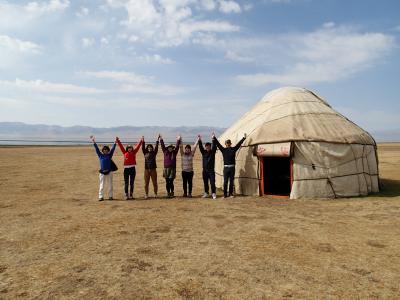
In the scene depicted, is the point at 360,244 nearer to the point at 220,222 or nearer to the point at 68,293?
the point at 220,222

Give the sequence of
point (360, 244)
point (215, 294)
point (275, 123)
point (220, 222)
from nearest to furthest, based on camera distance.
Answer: point (215, 294)
point (360, 244)
point (220, 222)
point (275, 123)

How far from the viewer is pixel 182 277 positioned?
17.8ft

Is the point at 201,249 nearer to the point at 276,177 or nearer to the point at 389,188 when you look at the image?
the point at 276,177

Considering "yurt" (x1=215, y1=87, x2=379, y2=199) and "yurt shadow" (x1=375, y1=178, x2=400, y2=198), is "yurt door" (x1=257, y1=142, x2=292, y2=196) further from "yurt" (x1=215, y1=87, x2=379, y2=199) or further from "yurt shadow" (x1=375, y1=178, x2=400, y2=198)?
"yurt shadow" (x1=375, y1=178, x2=400, y2=198)

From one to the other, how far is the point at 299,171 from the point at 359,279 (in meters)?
6.42

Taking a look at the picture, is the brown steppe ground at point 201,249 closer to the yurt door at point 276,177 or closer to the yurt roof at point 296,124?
the yurt roof at point 296,124

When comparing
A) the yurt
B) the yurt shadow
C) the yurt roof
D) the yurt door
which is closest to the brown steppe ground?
the yurt

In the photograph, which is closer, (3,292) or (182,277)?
(3,292)

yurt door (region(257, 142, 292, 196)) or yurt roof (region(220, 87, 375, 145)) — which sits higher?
yurt roof (region(220, 87, 375, 145))

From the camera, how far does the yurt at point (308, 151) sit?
37.8ft

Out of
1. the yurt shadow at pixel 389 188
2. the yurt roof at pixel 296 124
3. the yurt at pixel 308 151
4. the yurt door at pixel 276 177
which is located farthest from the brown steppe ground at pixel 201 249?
the yurt door at pixel 276 177

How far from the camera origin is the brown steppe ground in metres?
5.04

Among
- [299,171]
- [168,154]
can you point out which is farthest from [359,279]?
[168,154]

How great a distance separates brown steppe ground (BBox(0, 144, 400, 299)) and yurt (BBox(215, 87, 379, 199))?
72 cm
